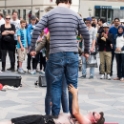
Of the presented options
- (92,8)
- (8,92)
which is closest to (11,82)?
(8,92)

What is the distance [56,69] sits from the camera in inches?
228

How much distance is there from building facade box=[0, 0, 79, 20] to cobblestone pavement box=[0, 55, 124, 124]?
42.5 metres

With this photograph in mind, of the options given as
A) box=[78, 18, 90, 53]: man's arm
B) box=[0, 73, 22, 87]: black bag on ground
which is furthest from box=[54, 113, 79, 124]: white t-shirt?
box=[0, 73, 22, 87]: black bag on ground

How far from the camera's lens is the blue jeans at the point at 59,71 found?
577cm

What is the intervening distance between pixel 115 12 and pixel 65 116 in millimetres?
53377

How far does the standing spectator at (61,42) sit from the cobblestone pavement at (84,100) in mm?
1627

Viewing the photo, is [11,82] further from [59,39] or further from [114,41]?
[59,39]

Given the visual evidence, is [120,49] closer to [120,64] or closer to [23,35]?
[120,64]

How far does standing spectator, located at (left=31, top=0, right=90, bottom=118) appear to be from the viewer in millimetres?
5738

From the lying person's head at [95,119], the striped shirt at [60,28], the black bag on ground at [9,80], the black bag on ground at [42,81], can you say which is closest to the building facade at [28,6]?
the black bag on ground at [42,81]

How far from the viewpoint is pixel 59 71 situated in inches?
229

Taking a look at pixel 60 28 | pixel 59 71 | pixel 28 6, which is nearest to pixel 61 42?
pixel 60 28

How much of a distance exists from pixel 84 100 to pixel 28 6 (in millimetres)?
50818

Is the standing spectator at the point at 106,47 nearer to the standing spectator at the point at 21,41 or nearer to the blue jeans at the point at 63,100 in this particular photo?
the standing spectator at the point at 21,41
